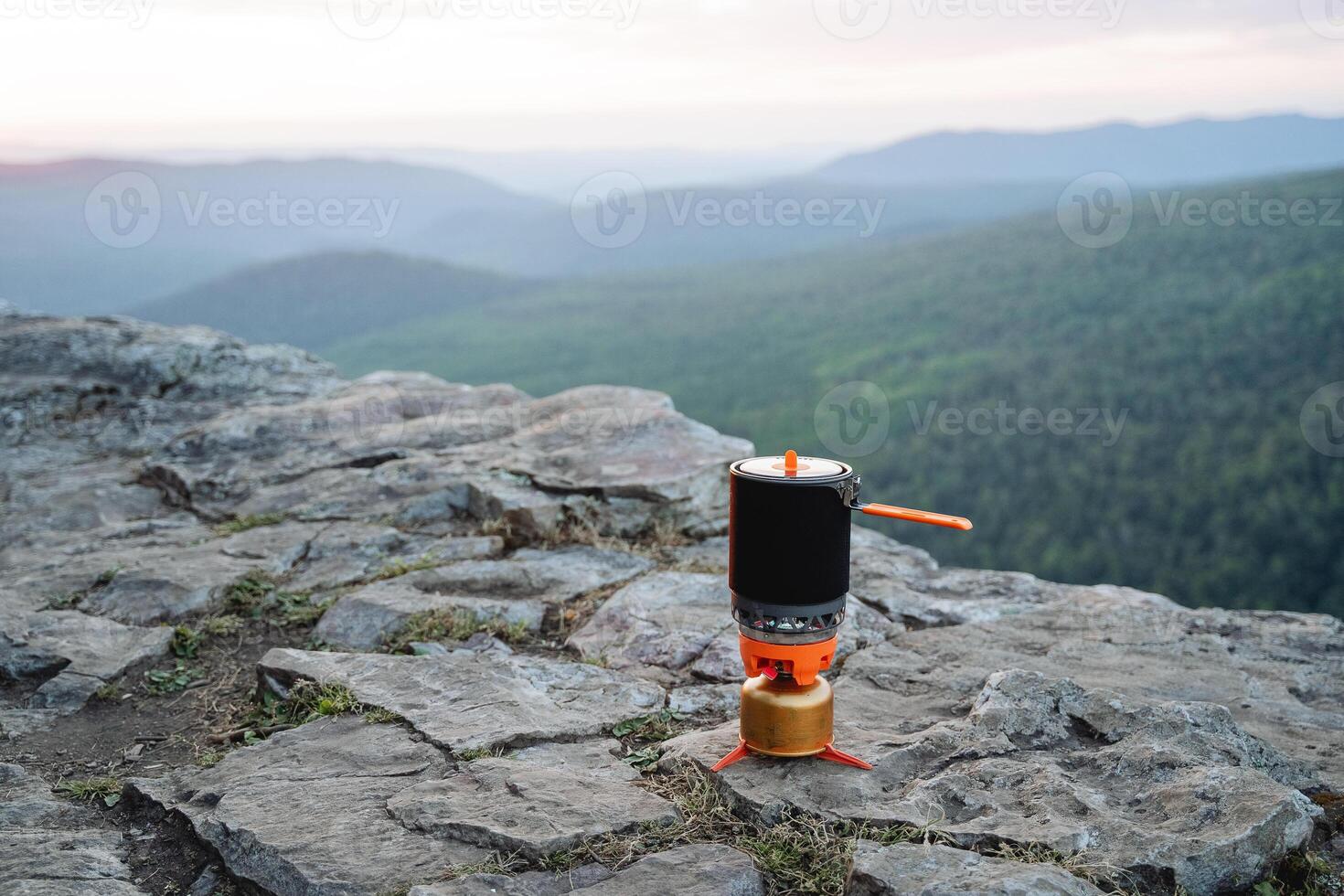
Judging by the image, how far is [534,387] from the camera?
226ft

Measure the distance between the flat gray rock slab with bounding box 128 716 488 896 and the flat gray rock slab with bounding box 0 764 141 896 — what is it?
0.23 m

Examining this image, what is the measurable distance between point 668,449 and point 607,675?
8.91 feet

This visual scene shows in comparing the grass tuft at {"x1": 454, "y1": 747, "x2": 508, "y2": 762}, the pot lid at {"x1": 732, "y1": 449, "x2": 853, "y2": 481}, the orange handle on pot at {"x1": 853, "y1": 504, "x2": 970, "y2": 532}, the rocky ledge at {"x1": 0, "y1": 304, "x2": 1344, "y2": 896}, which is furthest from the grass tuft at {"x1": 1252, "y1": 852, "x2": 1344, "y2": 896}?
the grass tuft at {"x1": 454, "y1": 747, "x2": 508, "y2": 762}

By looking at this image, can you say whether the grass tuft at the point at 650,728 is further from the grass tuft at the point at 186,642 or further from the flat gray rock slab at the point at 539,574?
the grass tuft at the point at 186,642

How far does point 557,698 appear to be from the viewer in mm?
4344

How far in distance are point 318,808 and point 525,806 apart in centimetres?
72

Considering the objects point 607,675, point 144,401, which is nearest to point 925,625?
point 607,675

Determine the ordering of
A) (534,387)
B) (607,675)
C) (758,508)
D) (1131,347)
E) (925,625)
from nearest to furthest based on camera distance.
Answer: (758,508)
(607,675)
(925,625)
(1131,347)
(534,387)

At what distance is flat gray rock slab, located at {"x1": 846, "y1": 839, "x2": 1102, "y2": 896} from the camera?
2.71 meters

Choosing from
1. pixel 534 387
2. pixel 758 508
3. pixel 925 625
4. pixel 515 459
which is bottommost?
pixel 534 387

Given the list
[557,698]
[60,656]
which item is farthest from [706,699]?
[60,656]

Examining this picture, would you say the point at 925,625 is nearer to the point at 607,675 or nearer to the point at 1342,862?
the point at 607,675

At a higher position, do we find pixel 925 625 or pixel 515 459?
pixel 515 459

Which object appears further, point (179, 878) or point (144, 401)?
point (144, 401)
